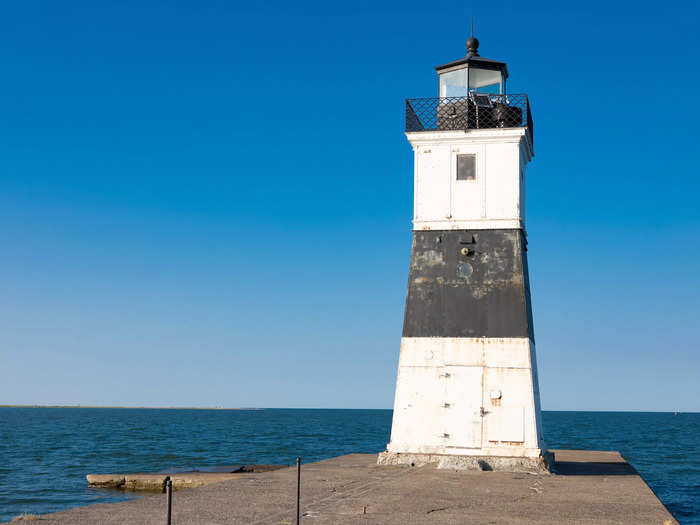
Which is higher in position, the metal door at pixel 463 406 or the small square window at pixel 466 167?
the small square window at pixel 466 167

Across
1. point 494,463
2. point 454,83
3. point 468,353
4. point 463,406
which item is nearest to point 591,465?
point 494,463

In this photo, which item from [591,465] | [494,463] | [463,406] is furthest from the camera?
[591,465]

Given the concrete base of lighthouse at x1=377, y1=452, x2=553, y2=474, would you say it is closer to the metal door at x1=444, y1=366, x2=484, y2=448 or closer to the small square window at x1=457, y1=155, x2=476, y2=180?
the metal door at x1=444, y1=366, x2=484, y2=448

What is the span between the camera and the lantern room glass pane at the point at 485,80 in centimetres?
2114

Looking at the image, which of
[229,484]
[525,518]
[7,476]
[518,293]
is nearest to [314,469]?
[229,484]

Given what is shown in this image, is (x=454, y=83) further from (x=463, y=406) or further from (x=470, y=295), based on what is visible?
(x=463, y=406)

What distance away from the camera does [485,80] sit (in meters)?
21.2

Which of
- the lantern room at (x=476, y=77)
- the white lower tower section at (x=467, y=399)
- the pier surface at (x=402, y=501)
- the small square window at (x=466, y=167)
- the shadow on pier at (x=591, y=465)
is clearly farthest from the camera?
the lantern room at (x=476, y=77)

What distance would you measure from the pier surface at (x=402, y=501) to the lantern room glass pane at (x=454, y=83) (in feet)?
31.8

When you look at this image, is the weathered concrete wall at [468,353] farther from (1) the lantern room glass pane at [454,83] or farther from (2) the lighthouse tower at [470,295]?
(1) the lantern room glass pane at [454,83]

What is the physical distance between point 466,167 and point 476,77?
2634 millimetres

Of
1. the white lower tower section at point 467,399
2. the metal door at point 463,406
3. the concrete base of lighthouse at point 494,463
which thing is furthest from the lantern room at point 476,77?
the concrete base of lighthouse at point 494,463

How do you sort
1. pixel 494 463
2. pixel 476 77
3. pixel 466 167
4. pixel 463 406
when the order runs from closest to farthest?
pixel 494 463 → pixel 463 406 → pixel 466 167 → pixel 476 77

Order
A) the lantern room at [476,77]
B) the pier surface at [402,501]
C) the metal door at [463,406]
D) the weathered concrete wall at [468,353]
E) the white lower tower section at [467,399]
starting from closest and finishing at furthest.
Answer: the pier surface at [402,501]
the white lower tower section at [467,399]
the weathered concrete wall at [468,353]
the metal door at [463,406]
the lantern room at [476,77]
